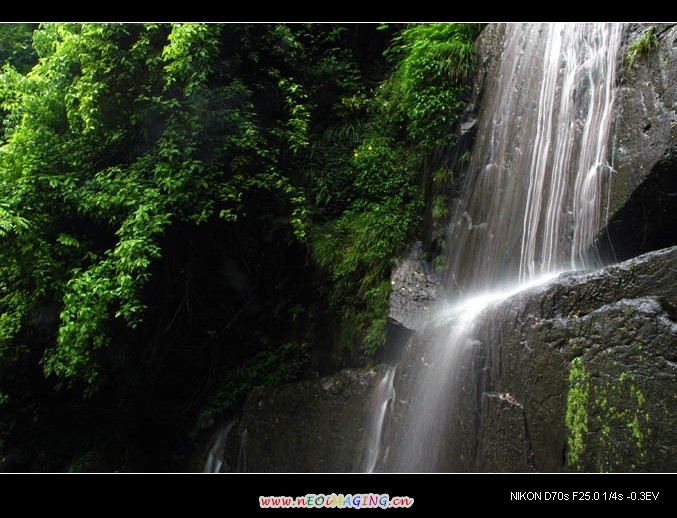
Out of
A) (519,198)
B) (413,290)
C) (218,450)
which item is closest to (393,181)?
(413,290)

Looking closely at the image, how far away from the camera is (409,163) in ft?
21.1

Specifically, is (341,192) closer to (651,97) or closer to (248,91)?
(248,91)

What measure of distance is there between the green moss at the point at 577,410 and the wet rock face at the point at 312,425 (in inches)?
84.3

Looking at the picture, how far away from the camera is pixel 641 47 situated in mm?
3977

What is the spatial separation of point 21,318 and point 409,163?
202 inches

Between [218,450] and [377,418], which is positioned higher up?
[377,418]

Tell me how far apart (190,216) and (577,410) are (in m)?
4.55

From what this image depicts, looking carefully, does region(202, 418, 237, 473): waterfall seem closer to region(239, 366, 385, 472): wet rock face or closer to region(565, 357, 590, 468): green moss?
region(239, 366, 385, 472): wet rock face

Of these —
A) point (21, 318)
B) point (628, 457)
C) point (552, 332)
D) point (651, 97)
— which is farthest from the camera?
point (21, 318)

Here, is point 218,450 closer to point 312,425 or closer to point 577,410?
point 312,425

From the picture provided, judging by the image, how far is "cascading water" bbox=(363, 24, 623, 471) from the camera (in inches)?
154

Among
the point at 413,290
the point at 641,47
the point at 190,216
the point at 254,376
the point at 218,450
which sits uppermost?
the point at 641,47

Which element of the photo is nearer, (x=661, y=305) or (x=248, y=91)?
(x=661, y=305)

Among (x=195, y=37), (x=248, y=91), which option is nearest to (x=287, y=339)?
(x=248, y=91)
